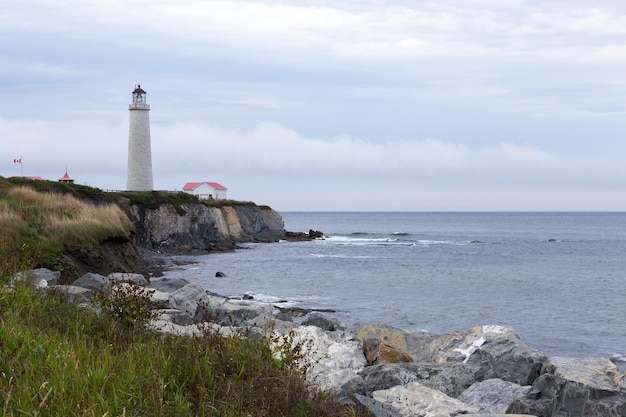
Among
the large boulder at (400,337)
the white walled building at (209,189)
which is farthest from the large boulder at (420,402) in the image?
the white walled building at (209,189)

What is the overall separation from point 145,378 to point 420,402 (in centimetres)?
414

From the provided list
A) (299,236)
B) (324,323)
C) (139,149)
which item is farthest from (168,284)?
(299,236)

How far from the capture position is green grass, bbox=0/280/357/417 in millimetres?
4547

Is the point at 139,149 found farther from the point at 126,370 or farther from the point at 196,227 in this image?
the point at 126,370

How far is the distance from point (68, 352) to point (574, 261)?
5082 cm

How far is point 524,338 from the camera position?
63.5 ft

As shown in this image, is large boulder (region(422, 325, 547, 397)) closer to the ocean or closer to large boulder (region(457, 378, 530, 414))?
large boulder (region(457, 378, 530, 414))

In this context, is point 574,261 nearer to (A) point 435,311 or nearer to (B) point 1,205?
(A) point 435,311

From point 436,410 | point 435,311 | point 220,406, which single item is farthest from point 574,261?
point 220,406

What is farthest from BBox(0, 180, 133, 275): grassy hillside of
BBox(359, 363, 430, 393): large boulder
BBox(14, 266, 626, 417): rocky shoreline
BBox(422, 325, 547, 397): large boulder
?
BBox(422, 325, 547, 397): large boulder

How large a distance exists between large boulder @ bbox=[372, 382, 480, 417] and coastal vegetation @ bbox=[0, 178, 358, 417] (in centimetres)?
212

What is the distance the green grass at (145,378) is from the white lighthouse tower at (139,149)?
61729 millimetres

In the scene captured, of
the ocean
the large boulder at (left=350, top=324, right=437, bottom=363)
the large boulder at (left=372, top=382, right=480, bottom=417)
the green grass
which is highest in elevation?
the green grass

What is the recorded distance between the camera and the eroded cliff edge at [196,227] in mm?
53188
